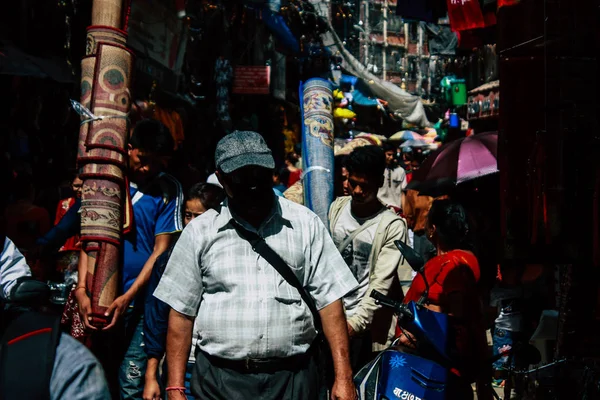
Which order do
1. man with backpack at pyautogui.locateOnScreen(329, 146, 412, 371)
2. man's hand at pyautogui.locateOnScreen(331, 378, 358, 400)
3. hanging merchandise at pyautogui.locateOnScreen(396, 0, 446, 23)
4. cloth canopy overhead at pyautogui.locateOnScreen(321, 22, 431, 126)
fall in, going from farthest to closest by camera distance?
cloth canopy overhead at pyautogui.locateOnScreen(321, 22, 431, 126)
hanging merchandise at pyautogui.locateOnScreen(396, 0, 446, 23)
man with backpack at pyautogui.locateOnScreen(329, 146, 412, 371)
man's hand at pyautogui.locateOnScreen(331, 378, 358, 400)

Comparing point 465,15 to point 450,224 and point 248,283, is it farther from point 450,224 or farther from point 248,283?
point 248,283

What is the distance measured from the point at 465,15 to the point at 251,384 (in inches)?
216

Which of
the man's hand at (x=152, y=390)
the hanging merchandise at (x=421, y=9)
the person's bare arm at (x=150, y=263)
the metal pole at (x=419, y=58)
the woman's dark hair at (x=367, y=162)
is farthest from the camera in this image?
the metal pole at (x=419, y=58)

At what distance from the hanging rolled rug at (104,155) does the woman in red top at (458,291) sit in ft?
5.58

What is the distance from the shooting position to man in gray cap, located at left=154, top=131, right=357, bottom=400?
3309 mm

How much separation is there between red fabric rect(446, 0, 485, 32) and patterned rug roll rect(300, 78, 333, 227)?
6.18ft

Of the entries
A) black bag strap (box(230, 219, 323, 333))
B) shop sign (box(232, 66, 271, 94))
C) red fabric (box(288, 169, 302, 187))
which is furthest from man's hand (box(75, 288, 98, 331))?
shop sign (box(232, 66, 271, 94))

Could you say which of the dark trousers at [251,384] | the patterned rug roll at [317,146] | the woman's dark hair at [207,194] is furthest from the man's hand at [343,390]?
the patterned rug roll at [317,146]

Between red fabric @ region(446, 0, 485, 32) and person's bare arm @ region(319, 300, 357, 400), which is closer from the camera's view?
person's bare arm @ region(319, 300, 357, 400)

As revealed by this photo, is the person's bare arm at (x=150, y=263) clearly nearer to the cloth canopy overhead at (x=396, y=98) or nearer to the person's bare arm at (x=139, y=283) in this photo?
the person's bare arm at (x=139, y=283)

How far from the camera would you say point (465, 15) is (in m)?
7.73

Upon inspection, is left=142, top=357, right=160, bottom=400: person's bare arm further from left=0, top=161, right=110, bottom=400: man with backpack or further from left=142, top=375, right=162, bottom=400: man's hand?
left=0, top=161, right=110, bottom=400: man with backpack

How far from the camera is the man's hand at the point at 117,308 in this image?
433 cm

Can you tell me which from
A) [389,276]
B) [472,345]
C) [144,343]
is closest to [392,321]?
[389,276]
